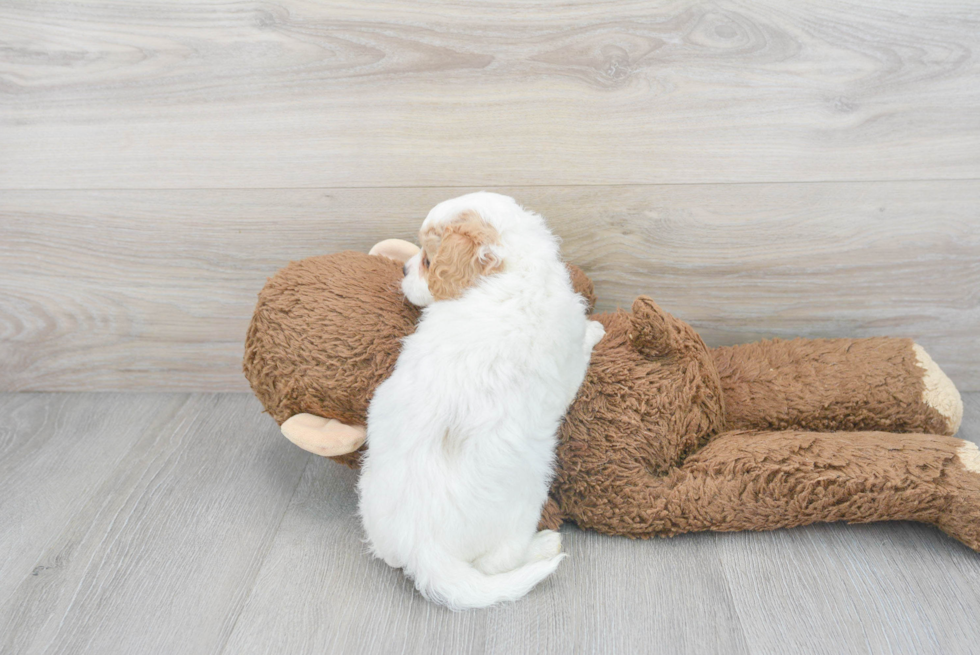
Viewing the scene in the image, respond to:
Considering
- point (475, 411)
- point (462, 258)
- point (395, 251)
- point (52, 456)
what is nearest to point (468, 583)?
point (475, 411)

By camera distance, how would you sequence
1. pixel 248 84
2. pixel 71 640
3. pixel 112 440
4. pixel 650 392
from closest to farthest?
pixel 71 640 < pixel 650 392 < pixel 248 84 < pixel 112 440

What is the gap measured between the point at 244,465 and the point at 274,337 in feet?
0.88

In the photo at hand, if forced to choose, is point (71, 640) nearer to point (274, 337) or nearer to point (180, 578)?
point (180, 578)

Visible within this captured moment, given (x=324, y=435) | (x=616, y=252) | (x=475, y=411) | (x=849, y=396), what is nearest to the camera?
(x=475, y=411)

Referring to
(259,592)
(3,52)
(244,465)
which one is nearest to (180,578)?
(259,592)

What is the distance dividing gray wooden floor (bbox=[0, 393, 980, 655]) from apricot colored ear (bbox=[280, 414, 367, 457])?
0.45 ft

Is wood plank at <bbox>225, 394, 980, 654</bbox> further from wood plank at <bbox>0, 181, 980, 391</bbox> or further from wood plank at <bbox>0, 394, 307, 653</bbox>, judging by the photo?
wood plank at <bbox>0, 181, 980, 391</bbox>

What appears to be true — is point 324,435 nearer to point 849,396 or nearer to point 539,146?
point 539,146

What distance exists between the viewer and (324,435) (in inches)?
33.5

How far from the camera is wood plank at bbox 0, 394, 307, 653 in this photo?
30.6 inches

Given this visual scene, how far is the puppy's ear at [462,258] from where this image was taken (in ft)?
2.46

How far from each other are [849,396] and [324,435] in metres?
0.72

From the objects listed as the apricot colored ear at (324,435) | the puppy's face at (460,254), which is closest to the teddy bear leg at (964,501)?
the puppy's face at (460,254)

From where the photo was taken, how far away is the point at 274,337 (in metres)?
0.90
